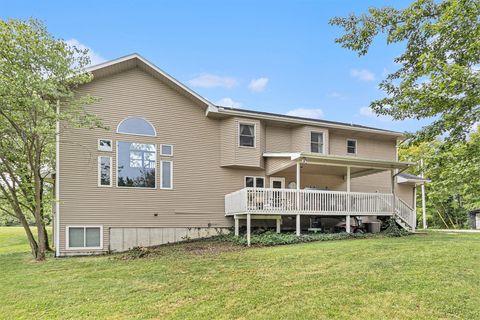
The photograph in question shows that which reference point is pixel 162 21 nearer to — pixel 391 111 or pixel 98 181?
pixel 98 181

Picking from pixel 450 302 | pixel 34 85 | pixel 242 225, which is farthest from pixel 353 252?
pixel 34 85

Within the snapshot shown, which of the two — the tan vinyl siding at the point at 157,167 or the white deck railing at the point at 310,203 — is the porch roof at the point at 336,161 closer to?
the white deck railing at the point at 310,203

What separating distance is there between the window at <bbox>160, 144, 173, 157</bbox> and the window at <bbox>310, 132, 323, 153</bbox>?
22.5 ft

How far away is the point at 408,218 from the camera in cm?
1655

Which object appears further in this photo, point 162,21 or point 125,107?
point 162,21

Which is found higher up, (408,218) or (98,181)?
(98,181)

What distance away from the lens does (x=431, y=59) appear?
228 inches

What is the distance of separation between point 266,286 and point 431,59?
5.07m

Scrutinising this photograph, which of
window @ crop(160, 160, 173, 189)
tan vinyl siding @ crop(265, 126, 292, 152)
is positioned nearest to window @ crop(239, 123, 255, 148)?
tan vinyl siding @ crop(265, 126, 292, 152)

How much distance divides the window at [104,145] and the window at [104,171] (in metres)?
0.35

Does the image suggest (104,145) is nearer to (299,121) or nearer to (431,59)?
(299,121)

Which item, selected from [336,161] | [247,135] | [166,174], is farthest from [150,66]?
[336,161]

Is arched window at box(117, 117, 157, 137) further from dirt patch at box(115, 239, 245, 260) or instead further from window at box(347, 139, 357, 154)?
window at box(347, 139, 357, 154)

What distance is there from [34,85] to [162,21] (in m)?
8.39
